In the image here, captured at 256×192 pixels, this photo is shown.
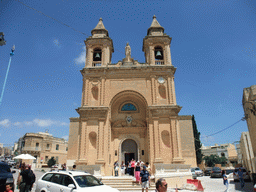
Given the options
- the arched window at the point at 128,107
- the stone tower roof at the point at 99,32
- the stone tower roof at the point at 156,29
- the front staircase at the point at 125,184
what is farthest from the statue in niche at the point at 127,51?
the front staircase at the point at 125,184

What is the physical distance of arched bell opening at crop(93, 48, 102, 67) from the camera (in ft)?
68.6

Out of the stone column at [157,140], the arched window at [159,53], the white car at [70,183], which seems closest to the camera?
the white car at [70,183]

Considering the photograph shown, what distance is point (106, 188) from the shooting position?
21.0 ft

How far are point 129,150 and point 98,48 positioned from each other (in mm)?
12435

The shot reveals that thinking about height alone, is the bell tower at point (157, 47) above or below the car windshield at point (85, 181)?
above

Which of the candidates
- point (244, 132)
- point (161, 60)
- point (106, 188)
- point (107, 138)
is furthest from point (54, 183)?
point (244, 132)

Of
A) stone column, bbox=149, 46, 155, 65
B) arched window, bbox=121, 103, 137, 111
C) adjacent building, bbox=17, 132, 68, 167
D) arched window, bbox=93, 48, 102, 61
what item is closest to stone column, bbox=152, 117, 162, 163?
arched window, bbox=121, 103, 137, 111

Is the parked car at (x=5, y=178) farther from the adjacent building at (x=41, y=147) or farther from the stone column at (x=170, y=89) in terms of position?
the adjacent building at (x=41, y=147)

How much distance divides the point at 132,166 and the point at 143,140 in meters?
3.89

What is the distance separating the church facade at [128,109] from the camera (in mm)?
16938

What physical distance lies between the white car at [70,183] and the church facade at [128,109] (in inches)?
355

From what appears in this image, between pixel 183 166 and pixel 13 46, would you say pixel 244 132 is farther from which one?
pixel 13 46

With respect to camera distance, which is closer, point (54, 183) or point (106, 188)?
point (106, 188)

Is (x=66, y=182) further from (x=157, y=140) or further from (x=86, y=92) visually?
(x=86, y=92)
